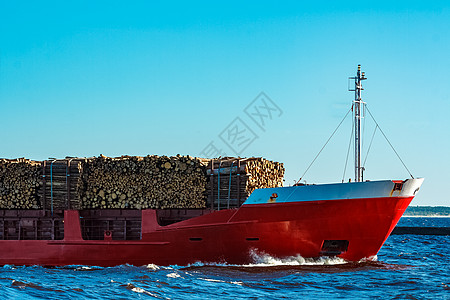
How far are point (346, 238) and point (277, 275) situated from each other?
9.40 feet

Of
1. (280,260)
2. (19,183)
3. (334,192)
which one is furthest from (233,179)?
(19,183)

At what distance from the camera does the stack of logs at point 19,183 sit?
22031 mm

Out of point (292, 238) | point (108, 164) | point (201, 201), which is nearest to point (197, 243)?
point (201, 201)

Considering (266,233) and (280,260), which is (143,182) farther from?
(280,260)

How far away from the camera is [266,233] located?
1884cm

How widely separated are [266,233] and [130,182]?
5615 millimetres

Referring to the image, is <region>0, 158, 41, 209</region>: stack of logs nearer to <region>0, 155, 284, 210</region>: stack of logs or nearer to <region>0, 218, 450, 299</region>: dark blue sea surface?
<region>0, 155, 284, 210</region>: stack of logs

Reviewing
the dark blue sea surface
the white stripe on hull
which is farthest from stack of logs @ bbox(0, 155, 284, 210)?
the dark blue sea surface

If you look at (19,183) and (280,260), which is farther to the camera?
(19,183)

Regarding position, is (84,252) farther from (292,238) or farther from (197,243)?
(292,238)

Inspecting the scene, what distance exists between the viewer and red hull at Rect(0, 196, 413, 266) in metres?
18.6

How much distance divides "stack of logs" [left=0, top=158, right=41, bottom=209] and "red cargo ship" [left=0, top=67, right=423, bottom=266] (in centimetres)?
191

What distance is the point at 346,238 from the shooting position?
18891mm

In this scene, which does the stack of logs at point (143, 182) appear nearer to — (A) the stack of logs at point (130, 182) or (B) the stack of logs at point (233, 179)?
(A) the stack of logs at point (130, 182)
